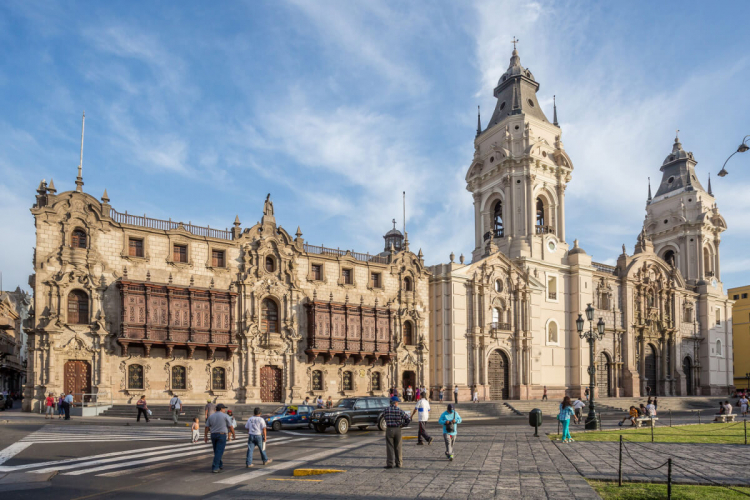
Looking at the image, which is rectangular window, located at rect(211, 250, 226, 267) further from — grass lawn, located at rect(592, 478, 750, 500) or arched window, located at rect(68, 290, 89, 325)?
grass lawn, located at rect(592, 478, 750, 500)

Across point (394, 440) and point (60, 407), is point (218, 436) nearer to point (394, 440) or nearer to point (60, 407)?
point (394, 440)

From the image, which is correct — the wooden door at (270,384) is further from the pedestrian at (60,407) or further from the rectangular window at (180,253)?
the pedestrian at (60,407)

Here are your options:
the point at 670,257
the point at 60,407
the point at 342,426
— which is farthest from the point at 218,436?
the point at 670,257

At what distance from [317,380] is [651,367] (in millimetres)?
37742

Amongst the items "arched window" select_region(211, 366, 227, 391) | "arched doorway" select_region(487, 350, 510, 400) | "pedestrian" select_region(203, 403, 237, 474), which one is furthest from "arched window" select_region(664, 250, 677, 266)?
"pedestrian" select_region(203, 403, 237, 474)

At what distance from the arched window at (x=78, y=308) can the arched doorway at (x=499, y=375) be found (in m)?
31.1

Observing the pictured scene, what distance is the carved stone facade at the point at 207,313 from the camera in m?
35.4

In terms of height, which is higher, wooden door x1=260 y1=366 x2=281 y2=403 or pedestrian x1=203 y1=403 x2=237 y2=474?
pedestrian x1=203 y1=403 x2=237 y2=474

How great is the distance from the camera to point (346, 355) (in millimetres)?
43969

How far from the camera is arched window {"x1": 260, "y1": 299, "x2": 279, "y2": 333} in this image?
41.9 meters

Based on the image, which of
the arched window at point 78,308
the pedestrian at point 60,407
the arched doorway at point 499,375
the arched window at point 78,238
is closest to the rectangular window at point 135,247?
the arched window at point 78,238

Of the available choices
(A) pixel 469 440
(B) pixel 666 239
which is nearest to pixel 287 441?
(A) pixel 469 440

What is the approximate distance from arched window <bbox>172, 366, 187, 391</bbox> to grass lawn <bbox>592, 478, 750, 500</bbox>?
30.4 meters

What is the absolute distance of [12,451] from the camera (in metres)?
18.5
